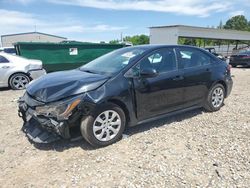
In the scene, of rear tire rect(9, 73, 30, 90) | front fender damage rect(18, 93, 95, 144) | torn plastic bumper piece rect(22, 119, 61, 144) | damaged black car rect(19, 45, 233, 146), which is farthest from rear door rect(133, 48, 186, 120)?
rear tire rect(9, 73, 30, 90)

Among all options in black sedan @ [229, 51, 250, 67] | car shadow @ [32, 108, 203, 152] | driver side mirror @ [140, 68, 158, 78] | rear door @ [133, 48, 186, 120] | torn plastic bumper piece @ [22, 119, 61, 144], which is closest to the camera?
torn plastic bumper piece @ [22, 119, 61, 144]

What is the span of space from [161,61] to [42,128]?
91.6 inches

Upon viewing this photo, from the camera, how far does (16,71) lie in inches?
324

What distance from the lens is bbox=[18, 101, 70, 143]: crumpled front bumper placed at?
3.38 m

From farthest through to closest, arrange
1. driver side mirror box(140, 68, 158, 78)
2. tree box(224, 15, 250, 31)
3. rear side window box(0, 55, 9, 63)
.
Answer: tree box(224, 15, 250, 31) → rear side window box(0, 55, 9, 63) → driver side mirror box(140, 68, 158, 78)

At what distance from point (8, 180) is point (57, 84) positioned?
56.6 inches

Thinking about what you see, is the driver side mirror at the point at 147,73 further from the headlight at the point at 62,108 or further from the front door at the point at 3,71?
the front door at the point at 3,71

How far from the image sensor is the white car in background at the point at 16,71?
321 inches

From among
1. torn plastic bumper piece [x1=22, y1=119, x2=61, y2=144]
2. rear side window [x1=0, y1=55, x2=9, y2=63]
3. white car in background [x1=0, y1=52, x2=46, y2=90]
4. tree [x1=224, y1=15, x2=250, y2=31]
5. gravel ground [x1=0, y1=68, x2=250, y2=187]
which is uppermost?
→ tree [x1=224, y1=15, x2=250, y2=31]

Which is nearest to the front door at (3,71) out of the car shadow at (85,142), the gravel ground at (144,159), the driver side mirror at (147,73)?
the gravel ground at (144,159)

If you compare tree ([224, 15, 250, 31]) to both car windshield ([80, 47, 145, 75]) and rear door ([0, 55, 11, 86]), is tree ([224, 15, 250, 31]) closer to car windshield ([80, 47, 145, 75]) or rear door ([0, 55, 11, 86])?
rear door ([0, 55, 11, 86])

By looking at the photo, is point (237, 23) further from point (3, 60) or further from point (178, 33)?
point (3, 60)

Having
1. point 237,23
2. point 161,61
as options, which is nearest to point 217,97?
point 161,61

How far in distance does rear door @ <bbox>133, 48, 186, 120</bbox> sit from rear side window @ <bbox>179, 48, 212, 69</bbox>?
21 cm
